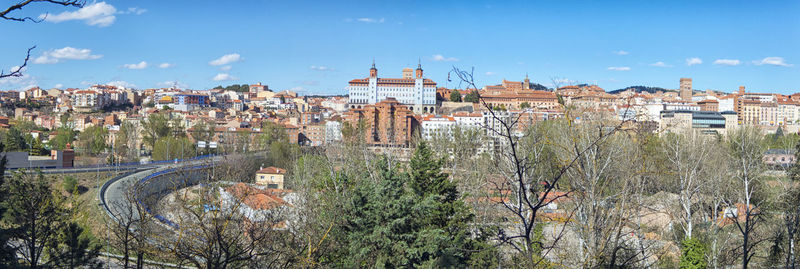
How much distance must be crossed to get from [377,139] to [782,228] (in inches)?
1286

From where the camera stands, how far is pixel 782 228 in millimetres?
7809

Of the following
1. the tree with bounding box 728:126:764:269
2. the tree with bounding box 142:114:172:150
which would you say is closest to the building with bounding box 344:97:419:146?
the tree with bounding box 142:114:172:150

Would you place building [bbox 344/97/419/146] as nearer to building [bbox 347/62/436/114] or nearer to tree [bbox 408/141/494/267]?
building [bbox 347/62/436/114]

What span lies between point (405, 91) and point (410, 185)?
155ft

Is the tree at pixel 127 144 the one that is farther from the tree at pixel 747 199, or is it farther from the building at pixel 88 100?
the tree at pixel 747 199

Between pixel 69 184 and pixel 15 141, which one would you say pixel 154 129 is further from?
pixel 69 184

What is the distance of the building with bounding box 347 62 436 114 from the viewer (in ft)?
181

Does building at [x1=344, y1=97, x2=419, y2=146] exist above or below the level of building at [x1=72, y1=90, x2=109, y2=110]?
below

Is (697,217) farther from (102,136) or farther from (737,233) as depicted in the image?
(102,136)

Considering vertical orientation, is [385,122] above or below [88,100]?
below

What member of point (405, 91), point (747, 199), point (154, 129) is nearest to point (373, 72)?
point (405, 91)

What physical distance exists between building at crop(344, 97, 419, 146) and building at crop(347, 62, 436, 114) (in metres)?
14.6

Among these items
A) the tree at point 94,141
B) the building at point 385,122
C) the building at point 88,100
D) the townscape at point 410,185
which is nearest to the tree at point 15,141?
the townscape at point 410,185

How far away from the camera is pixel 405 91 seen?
182 ft
